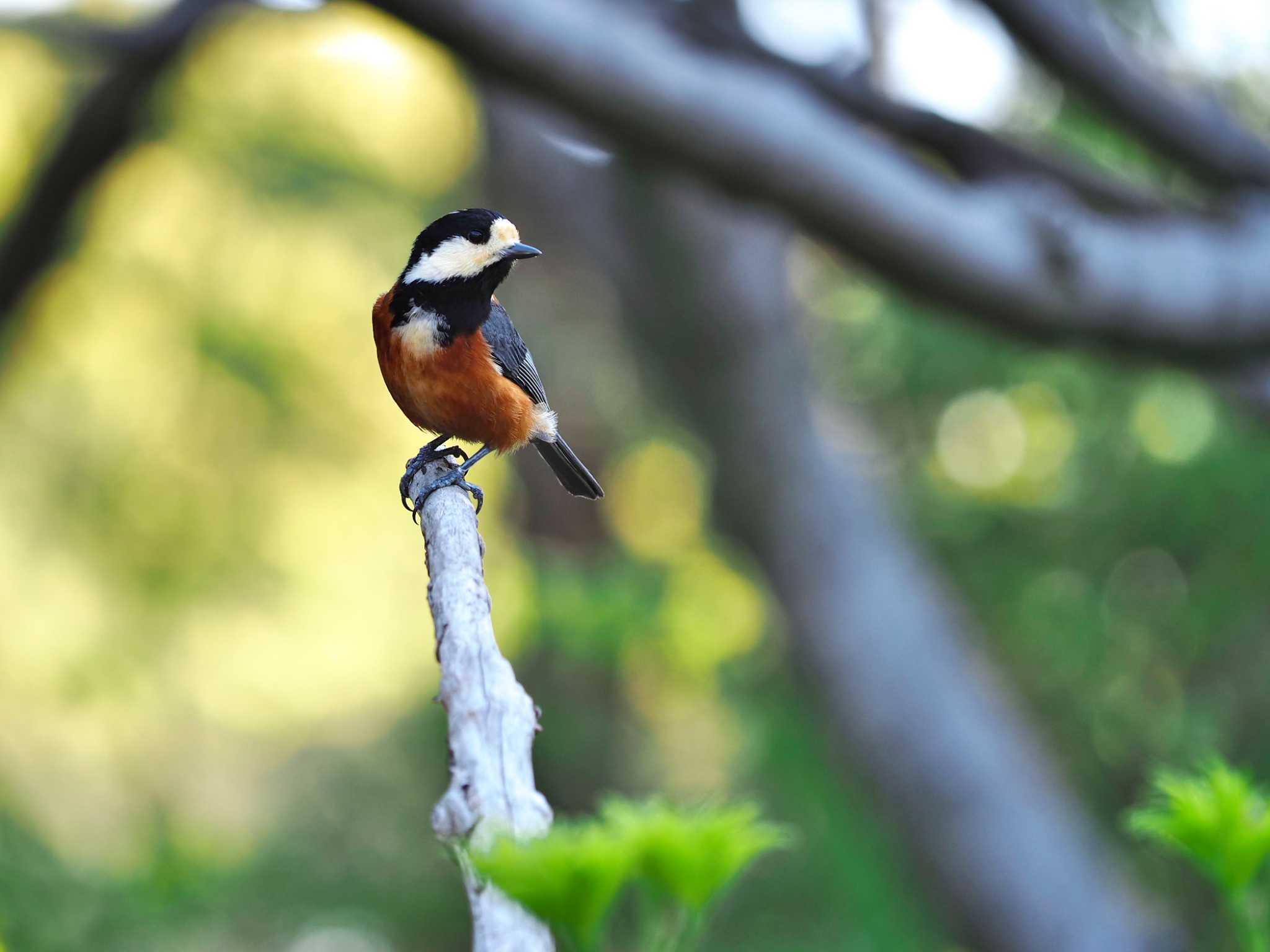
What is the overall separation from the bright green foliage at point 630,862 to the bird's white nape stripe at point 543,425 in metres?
1.53

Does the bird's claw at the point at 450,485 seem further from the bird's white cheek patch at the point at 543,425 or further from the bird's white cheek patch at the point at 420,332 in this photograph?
the bird's white cheek patch at the point at 543,425

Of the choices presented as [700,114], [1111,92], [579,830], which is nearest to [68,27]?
[700,114]

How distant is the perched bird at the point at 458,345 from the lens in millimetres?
1949

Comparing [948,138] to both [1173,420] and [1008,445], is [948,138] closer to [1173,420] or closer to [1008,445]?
[1173,420]

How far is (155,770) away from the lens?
9.09 meters

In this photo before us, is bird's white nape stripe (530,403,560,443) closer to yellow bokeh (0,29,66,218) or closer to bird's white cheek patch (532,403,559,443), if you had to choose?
bird's white cheek patch (532,403,559,443)

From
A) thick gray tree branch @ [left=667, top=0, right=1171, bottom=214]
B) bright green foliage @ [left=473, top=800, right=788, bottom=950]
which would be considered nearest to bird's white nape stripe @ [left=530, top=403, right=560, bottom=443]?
bright green foliage @ [left=473, top=800, right=788, bottom=950]

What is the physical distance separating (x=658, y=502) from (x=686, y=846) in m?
10.0

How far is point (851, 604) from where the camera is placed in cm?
668

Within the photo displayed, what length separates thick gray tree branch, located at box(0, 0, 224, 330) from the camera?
14.6ft

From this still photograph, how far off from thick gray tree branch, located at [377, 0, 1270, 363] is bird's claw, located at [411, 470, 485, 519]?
5.46 ft

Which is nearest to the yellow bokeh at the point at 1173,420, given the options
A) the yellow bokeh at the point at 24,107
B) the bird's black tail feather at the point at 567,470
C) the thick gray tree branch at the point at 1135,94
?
the thick gray tree branch at the point at 1135,94

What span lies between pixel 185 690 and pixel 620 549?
10.7 feet

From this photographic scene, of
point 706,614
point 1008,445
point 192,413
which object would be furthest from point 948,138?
point 192,413
